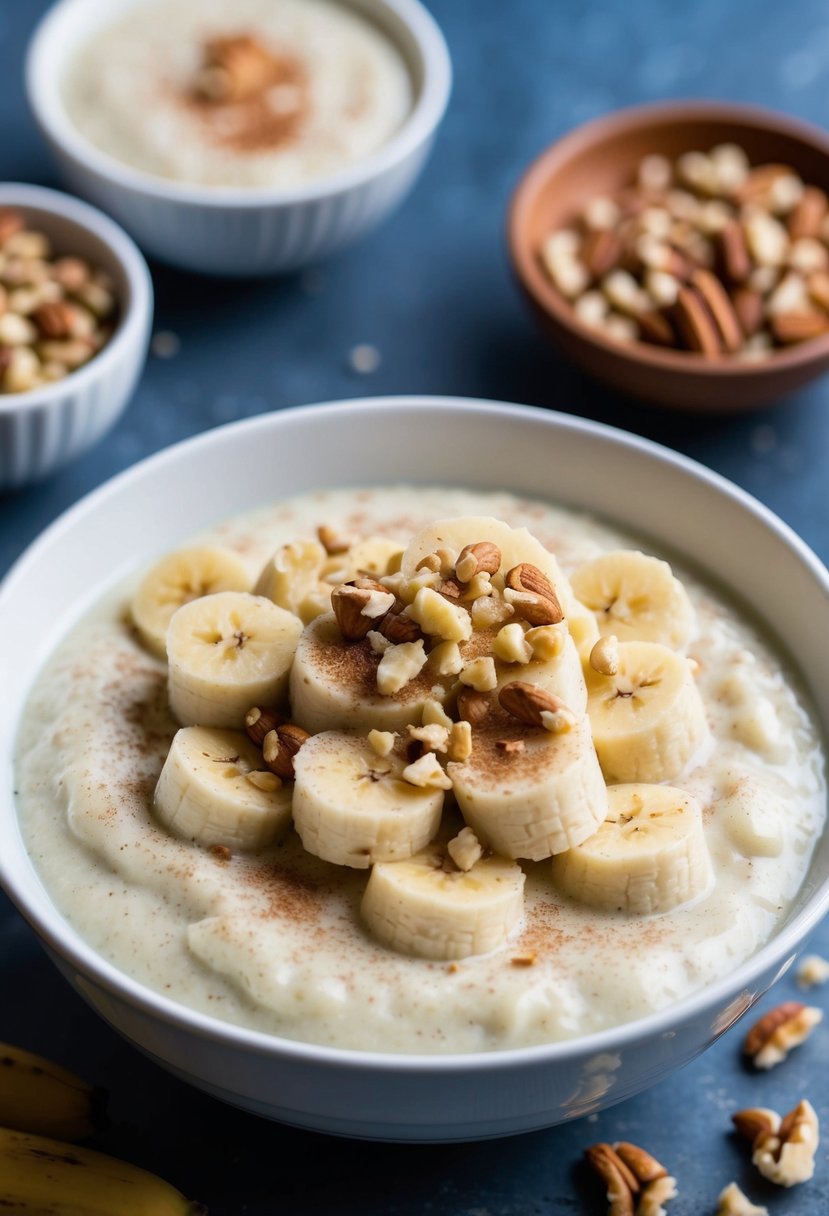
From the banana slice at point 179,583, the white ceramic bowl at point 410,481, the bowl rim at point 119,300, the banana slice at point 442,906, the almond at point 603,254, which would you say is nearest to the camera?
the white ceramic bowl at point 410,481

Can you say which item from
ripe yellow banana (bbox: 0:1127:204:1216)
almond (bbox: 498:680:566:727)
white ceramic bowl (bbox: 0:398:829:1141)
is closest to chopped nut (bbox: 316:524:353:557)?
white ceramic bowl (bbox: 0:398:829:1141)

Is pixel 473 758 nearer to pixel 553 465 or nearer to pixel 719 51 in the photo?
pixel 553 465

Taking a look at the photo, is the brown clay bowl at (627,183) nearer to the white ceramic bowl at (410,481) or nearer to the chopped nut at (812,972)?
the white ceramic bowl at (410,481)

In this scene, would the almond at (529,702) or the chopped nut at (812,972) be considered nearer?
the almond at (529,702)

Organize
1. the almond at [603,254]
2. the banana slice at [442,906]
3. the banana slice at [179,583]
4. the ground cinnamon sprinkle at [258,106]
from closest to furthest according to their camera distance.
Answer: the banana slice at [442,906] < the banana slice at [179,583] < the almond at [603,254] < the ground cinnamon sprinkle at [258,106]

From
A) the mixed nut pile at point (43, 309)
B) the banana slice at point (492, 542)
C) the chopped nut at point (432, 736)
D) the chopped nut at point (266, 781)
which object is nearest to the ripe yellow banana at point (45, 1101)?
the chopped nut at point (266, 781)

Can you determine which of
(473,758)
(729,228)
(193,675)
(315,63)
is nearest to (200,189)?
(315,63)

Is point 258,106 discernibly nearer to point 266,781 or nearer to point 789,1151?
point 266,781
